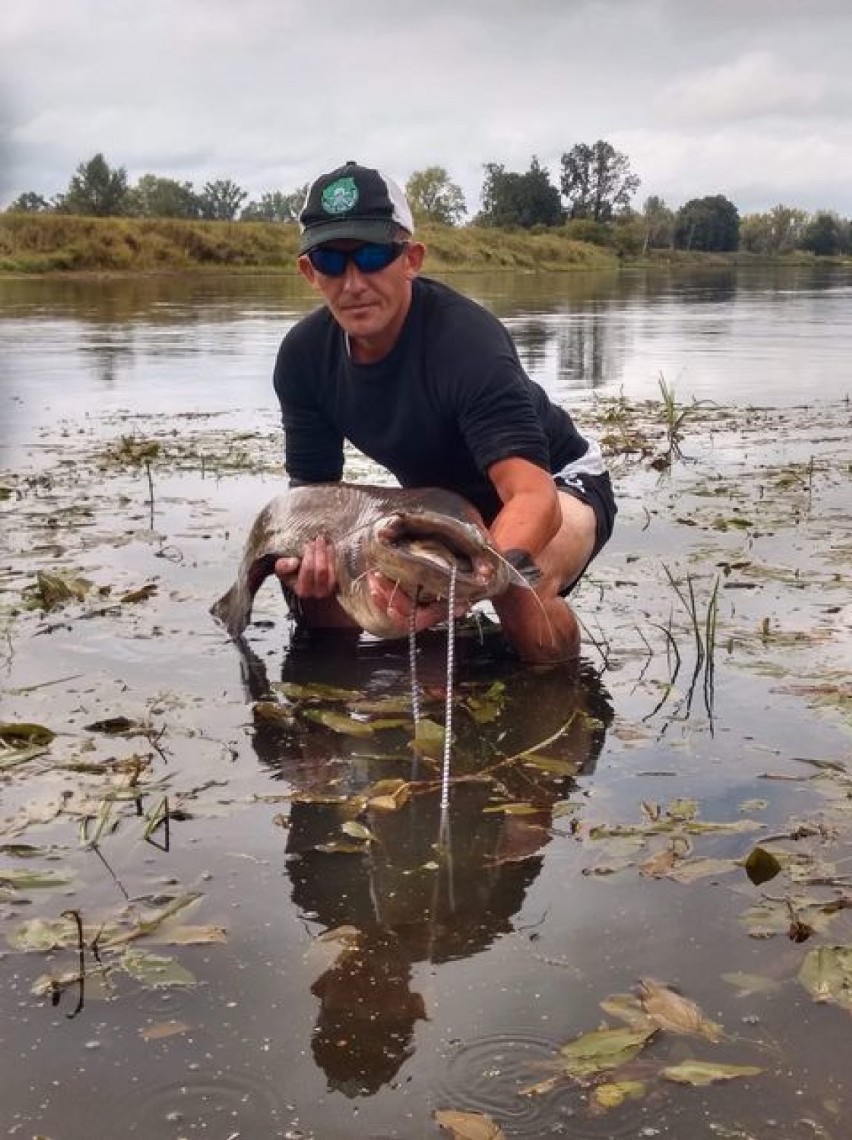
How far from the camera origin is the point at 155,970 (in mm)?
2262

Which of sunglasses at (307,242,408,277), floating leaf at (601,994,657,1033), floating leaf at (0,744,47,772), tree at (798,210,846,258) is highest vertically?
tree at (798,210,846,258)

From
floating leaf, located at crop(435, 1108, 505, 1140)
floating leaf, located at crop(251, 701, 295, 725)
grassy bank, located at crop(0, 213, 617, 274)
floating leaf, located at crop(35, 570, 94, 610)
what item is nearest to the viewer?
floating leaf, located at crop(435, 1108, 505, 1140)

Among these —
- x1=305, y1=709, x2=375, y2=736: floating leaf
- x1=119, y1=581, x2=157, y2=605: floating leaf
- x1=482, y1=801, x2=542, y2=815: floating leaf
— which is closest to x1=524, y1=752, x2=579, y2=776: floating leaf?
x1=482, y1=801, x2=542, y2=815: floating leaf

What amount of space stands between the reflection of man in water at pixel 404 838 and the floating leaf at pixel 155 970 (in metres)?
0.25

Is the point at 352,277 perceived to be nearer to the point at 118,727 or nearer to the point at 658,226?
the point at 118,727

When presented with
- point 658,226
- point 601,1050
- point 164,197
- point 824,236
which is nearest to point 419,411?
point 601,1050

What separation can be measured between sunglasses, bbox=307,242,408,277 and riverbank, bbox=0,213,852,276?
45.1m

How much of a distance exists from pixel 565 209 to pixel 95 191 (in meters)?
54.0

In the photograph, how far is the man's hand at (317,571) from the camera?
3.86 m

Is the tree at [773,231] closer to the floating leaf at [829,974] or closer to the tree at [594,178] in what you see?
the tree at [594,178]

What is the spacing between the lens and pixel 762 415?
10523 millimetres

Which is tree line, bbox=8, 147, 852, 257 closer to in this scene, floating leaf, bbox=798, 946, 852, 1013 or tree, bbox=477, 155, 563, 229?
tree, bbox=477, 155, 563, 229

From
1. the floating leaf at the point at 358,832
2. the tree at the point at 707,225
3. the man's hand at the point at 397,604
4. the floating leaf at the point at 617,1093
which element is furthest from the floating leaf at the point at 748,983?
the tree at the point at 707,225

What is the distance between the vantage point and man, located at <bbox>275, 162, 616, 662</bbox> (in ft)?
12.3
